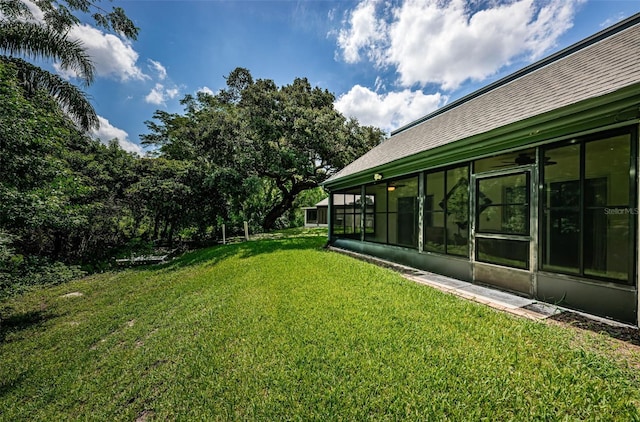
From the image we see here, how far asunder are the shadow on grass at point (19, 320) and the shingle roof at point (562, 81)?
9270 millimetres

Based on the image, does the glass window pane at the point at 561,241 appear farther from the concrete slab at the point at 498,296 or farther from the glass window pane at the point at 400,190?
the glass window pane at the point at 400,190

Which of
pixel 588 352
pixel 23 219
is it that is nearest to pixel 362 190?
pixel 588 352

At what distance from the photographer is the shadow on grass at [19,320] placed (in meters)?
5.60

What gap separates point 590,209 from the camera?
338 cm

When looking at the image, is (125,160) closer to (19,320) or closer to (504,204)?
(19,320)

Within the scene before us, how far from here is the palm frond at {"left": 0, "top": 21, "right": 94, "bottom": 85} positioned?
7.04 meters

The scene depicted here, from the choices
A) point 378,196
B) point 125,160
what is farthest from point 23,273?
point 125,160

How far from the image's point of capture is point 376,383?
7.31 feet

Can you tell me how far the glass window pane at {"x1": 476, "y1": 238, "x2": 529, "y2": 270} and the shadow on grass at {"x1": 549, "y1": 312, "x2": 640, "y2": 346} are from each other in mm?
912

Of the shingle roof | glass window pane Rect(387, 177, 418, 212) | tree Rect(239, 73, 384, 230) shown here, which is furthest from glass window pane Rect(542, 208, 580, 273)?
tree Rect(239, 73, 384, 230)

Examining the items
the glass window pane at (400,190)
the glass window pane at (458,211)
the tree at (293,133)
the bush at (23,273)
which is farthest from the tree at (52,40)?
the glass window pane at (458,211)

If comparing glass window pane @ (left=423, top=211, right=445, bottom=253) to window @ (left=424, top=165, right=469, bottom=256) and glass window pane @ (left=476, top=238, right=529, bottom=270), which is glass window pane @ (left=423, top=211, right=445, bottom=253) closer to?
window @ (left=424, top=165, right=469, bottom=256)

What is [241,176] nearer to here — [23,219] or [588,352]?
[23,219]

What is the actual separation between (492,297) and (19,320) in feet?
33.3
